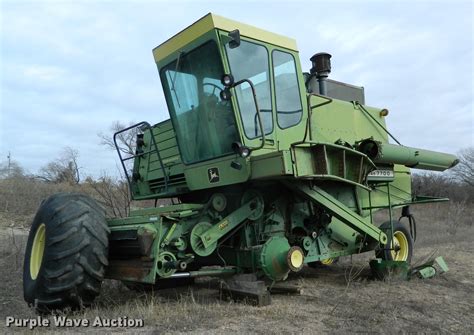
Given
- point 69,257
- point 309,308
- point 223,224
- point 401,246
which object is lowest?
point 309,308

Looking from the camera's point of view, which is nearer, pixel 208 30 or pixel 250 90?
pixel 208 30

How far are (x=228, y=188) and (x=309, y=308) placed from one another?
1.84m

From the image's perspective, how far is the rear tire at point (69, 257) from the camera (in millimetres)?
4539

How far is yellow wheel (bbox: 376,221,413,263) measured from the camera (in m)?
7.39

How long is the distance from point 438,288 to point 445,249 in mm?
4973

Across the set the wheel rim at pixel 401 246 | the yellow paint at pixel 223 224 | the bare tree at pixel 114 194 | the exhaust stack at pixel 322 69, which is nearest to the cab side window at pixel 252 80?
the yellow paint at pixel 223 224

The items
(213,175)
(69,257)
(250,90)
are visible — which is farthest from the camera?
(213,175)

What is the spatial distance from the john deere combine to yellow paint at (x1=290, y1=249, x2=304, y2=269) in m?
0.02

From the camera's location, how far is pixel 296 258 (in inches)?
217

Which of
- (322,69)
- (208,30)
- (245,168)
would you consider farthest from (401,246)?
(208,30)

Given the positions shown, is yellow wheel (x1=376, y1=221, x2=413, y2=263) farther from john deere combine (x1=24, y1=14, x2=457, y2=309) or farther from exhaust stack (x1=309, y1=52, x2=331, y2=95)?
exhaust stack (x1=309, y1=52, x2=331, y2=95)

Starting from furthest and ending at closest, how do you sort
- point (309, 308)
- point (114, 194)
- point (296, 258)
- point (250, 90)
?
point (114, 194)
point (250, 90)
point (296, 258)
point (309, 308)

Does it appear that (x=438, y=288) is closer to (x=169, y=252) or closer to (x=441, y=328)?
(x=441, y=328)

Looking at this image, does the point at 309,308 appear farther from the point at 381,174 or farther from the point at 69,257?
the point at 381,174
